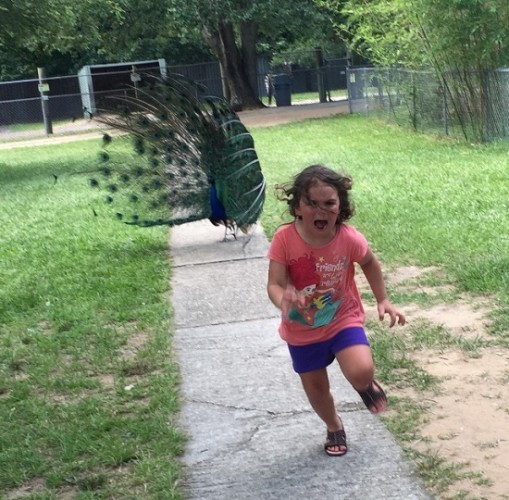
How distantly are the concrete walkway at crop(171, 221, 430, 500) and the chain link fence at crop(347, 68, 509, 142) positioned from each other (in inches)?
388

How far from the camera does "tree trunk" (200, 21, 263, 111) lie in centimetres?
3419

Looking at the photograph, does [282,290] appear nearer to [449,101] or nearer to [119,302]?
[119,302]

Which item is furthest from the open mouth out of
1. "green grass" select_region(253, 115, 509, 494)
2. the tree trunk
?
the tree trunk

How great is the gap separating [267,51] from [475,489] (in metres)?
46.5

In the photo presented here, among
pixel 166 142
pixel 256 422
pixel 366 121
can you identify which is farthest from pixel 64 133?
pixel 256 422

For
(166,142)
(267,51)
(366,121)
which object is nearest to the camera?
(166,142)

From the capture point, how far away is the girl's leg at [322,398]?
13.3ft

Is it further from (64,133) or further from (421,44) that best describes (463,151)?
(64,133)

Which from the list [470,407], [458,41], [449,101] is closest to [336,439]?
[470,407]

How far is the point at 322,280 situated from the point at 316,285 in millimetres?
33

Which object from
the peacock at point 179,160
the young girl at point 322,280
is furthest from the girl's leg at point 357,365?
the peacock at point 179,160

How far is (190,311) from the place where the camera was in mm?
6773

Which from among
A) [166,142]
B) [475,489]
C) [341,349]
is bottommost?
[475,489]

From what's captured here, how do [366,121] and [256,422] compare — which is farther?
[366,121]
